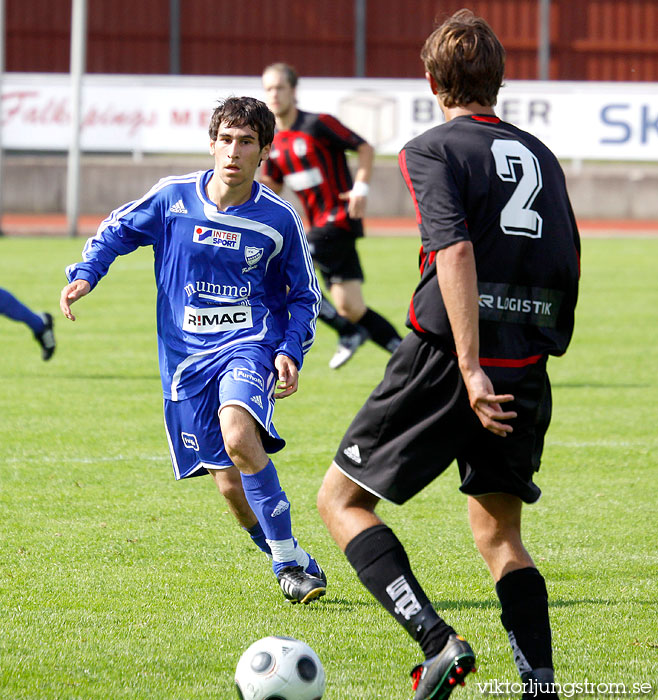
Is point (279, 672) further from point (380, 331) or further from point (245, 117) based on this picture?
point (380, 331)

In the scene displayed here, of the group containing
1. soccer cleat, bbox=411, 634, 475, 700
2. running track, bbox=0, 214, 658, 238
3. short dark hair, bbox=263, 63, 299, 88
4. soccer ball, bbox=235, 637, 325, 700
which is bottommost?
running track, bbox=0, 214, 658, 238

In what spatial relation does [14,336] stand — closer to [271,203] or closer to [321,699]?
[271,203]

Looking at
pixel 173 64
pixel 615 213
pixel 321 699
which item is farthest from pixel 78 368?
pixel 173 64

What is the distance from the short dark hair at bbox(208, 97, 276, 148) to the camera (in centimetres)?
441

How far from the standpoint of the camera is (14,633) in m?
3.90

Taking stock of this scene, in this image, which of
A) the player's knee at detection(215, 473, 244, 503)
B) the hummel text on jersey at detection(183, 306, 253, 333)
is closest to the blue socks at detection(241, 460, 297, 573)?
the player's knee at detection(215, 473, 244, 503)

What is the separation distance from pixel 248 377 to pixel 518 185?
4.75ft

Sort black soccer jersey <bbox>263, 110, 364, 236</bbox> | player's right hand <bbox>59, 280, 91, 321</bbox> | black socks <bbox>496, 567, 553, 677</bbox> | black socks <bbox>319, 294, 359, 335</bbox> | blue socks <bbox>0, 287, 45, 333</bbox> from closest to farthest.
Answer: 1. black socks <bbox>496, 567, 553, 677</bbox>
2. player's right hand <bbox>59, 280, 91, 321</bbox>
3. blue socks <bbox>0, 287, 45, 333</bbox>
4. black soccer jersey <bbox>263, 110, 364, 236</bbox>
5. black socks <bbox>319, 294, 359, 335</bbox>

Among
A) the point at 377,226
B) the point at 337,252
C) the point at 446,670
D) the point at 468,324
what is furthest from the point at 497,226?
the point at 377,226

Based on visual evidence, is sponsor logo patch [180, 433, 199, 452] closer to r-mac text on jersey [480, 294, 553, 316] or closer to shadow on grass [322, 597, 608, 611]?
shadow on grass [322, 597, 608, 611]

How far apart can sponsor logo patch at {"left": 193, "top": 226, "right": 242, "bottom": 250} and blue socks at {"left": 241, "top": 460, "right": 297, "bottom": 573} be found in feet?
2.57

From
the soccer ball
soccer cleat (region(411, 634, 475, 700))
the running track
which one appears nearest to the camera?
soccer cleat (region(411, 634, 475, 700))

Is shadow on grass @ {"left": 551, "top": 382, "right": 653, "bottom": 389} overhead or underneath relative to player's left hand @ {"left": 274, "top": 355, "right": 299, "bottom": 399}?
underneath

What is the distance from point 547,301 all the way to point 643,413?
483 centimetres
